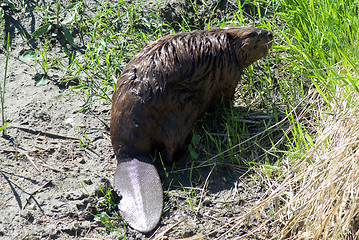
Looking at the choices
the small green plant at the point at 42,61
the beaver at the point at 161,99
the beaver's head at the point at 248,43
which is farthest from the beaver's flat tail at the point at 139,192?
the small green plant at the point at 42,61

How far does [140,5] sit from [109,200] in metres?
1.86

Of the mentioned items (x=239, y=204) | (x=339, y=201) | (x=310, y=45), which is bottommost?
(x=239, y=204)

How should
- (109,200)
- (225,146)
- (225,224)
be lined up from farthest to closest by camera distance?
(225,146) < (109,200) < (225,224)

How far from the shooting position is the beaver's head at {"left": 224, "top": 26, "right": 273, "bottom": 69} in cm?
323

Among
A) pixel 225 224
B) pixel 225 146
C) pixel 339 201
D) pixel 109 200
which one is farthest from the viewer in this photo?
pixel 225 146

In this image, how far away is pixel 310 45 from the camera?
3.33 meters

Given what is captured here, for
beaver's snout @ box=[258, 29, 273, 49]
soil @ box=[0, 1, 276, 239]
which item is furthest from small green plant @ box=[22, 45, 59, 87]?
beaver's snout @ box=[258, 29, 273, 49]

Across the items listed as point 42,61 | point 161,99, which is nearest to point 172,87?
point 161,99

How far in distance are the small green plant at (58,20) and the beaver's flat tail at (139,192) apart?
134 centimetres

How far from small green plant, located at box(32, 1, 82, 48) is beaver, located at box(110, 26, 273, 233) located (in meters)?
1.00

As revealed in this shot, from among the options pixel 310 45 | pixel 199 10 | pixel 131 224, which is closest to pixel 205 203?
pixel 131 224

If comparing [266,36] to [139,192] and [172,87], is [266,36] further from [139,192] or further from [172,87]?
[139,192]

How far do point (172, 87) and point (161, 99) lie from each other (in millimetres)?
101

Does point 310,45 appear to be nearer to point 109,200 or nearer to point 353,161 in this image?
point 353,161
